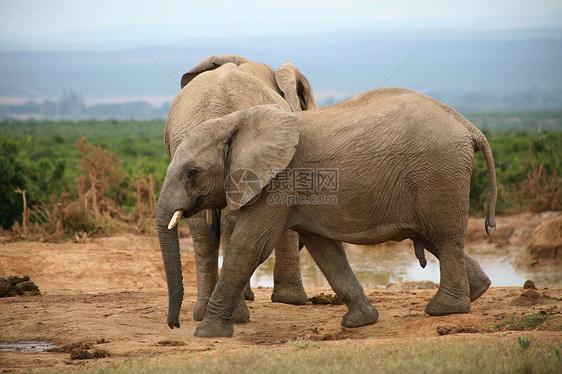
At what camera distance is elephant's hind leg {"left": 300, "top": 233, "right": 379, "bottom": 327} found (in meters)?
6.60

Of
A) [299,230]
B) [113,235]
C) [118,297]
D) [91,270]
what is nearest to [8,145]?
[113,235]

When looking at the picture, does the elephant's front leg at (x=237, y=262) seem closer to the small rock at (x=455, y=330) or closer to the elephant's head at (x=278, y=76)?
the small rock at (x=455, y=330)

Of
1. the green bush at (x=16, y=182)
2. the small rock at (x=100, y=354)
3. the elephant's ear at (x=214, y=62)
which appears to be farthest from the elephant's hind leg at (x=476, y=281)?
the green bush at (x=16, y=182)

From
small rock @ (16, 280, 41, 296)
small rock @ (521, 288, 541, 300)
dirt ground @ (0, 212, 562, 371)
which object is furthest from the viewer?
small rock @ (16, 280, 41, 296)

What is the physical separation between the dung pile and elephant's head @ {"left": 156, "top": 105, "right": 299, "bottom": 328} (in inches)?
119

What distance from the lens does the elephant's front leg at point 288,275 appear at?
8070 mm

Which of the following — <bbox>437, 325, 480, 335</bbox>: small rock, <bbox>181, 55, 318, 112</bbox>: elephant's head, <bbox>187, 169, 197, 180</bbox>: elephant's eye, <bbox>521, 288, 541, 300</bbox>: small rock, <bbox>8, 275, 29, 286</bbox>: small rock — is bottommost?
<bbox>8, 275, 29, 286</bbox>: small rock

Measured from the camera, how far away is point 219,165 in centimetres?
609

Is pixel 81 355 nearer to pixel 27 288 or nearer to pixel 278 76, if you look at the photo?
pixel 27 288

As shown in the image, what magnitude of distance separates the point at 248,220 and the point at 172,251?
0.70 m

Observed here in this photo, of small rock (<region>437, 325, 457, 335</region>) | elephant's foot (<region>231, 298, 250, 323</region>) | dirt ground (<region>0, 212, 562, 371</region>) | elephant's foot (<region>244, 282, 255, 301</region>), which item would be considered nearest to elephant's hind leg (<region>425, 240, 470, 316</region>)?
A: dirt ground (<region>0, 212, 562, 371</region>)

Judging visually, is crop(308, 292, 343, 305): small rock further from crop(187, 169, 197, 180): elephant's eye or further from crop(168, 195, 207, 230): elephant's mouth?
crop(187, 169, 197, 180): elephant's eye

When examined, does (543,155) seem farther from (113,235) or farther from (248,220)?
(248,220)

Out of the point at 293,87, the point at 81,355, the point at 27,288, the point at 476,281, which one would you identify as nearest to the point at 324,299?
the point at 476,281
